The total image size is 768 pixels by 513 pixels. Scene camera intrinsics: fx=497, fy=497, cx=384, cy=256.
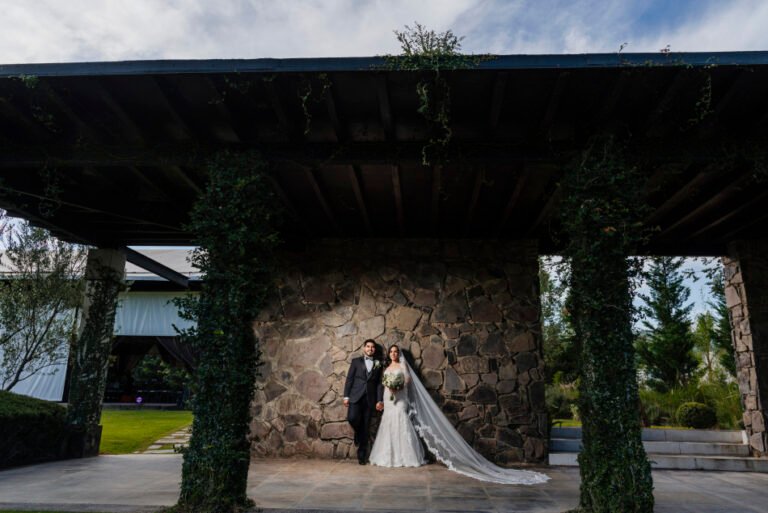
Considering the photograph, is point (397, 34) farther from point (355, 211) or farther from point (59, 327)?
point (59, 327)

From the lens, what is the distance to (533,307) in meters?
6.41

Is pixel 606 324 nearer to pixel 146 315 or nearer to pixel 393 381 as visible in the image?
pixel 393 381

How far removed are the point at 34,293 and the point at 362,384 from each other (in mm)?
5066

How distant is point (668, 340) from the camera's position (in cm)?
1330

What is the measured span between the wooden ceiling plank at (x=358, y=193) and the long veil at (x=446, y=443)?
5.88 feet

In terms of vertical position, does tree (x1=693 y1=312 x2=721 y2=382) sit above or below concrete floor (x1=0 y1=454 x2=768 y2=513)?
above

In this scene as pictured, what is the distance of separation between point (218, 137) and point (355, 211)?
201 cm

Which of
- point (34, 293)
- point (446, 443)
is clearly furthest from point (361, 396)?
point (34, 293)

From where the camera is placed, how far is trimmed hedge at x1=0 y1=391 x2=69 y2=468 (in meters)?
5.33

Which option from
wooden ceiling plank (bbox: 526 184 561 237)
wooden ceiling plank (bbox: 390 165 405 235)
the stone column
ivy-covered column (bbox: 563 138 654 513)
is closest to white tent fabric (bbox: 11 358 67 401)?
wooden ceiling plank (bbox: 390 165 405 235)

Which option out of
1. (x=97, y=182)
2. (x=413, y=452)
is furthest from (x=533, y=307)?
(x=97, y=182)

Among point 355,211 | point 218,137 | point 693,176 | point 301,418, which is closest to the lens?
point 218,137

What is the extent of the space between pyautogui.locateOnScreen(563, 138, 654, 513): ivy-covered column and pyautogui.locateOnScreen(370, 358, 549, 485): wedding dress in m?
2.29

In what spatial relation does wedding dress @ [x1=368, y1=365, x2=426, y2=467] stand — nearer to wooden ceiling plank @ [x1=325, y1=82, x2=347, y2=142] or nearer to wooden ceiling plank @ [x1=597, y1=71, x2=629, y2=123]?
wooden ceiling plank @ [x1=325, y1=82, x2=347, y2=142]
